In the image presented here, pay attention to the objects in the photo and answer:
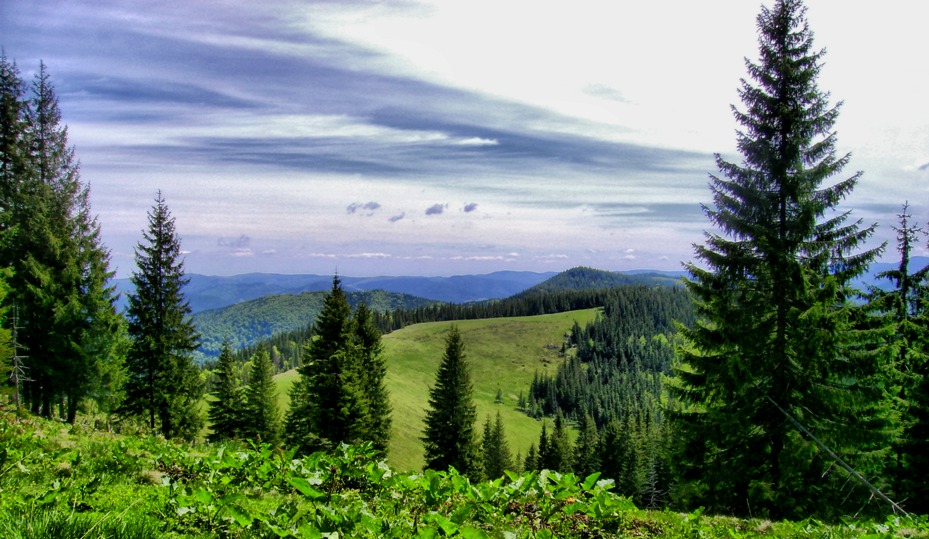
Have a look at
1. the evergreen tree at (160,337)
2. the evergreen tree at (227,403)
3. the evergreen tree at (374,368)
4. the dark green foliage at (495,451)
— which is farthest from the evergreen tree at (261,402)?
the dark green foliage at (495,451)

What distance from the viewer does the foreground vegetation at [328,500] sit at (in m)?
4.18

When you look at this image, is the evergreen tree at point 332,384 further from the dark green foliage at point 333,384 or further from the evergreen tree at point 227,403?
the evergreen tree at point 227,403

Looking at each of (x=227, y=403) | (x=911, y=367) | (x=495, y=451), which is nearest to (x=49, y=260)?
(x=227, y=403)

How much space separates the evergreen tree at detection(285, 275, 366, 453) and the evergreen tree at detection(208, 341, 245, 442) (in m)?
20.1

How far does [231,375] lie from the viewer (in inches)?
1901

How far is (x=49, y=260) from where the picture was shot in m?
29.0

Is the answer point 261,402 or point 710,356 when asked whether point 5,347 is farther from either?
point 710,356

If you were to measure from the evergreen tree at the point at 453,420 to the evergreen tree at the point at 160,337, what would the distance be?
18337 mm

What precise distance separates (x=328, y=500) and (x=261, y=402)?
4926cm

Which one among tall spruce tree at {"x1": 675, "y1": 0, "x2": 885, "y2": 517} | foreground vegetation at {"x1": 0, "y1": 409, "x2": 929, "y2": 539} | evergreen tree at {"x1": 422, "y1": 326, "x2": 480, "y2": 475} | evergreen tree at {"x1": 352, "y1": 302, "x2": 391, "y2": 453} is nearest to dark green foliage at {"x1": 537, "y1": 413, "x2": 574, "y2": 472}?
evergreen tree at {"x1": 422, "y1": 326, "x2": 480, "y2": 475}

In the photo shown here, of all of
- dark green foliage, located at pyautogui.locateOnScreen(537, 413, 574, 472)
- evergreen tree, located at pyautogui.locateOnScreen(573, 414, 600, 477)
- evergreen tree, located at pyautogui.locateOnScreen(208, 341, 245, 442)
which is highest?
evergreen tree, located at pyautogui.locateOnScreen(208, 341, 245, 442)

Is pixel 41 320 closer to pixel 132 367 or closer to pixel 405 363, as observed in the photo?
pixel 132 367

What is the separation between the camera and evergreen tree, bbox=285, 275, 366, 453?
30766mm

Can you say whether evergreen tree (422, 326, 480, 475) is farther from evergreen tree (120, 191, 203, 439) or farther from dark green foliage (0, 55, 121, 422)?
dark green foliage (0, 55, 121, 422)
